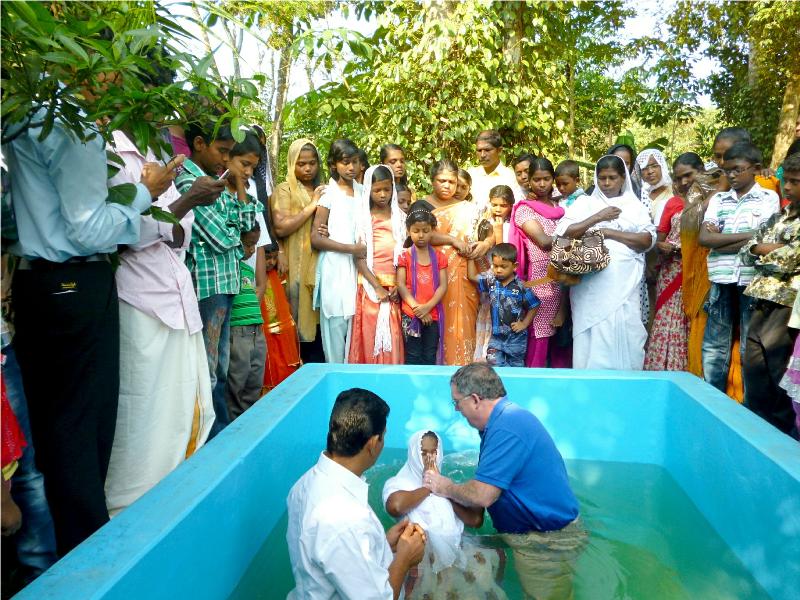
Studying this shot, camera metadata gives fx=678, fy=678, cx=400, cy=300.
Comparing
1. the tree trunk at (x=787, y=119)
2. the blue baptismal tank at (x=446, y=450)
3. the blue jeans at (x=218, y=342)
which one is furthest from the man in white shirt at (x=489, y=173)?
the tree trunk at (x=787, y=119)

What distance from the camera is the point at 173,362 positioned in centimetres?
281

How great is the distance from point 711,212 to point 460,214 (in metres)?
1.66

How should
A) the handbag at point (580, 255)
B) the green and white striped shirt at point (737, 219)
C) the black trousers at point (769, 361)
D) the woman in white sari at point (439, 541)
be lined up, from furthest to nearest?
the handbag at point (580, 255), the green and white striped shirt at point (737, 219), the black trousers at point (769, 361), the woman in white sari at point (439, 541)

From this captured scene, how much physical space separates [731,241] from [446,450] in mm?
1990

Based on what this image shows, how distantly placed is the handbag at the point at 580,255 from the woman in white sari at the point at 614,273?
12 cm

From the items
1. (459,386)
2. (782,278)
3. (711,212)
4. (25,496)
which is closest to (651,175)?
(711,212)

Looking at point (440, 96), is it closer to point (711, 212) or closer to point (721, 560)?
point (711, 212)

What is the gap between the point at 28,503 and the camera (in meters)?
2.20

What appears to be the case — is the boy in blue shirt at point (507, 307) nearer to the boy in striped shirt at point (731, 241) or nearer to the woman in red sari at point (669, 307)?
the woman in red sari at point (669, 307)

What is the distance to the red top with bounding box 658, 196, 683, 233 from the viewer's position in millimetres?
4633

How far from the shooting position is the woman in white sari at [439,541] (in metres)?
2.44

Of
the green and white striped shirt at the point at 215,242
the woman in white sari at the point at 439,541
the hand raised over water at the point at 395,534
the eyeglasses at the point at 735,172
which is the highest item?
the eyeglasses at the point at 735,172

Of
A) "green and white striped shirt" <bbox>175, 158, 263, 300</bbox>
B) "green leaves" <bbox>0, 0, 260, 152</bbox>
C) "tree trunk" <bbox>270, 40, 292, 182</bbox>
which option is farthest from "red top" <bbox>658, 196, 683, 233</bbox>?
"tree trunk" <bbox>270, 40, 292, 182</bbox>

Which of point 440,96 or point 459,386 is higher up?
point 440,96
